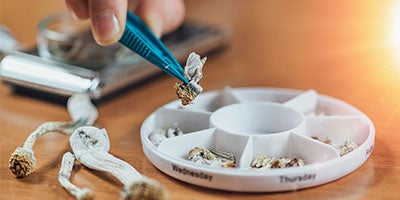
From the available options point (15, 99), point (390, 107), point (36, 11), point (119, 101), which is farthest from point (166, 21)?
point (36, 11)

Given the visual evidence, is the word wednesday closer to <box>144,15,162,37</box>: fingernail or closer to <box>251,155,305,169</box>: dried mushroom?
<box>251,155,305,169</box>: dried mushroom

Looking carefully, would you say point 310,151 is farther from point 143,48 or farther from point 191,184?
point 143,48

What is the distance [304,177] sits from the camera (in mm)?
696

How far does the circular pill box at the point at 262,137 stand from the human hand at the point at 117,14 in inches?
5.6

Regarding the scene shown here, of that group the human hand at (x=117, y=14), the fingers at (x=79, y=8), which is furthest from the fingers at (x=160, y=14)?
the fingers at (x=79, y=8)

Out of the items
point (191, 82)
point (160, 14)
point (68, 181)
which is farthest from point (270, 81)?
point (68, 181)

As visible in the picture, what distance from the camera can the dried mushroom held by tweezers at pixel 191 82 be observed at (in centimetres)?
79

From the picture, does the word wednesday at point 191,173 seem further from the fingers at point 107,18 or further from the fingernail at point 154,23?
the fingernail at point 154,23

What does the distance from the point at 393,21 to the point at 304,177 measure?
0.61 meters

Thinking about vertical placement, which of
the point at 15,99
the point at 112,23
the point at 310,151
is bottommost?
the point at 15,99

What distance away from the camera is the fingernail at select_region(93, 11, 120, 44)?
790mm

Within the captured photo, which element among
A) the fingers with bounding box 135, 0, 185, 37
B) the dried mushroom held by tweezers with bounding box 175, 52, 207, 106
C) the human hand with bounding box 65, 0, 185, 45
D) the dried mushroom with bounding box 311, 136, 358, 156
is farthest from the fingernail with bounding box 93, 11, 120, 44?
the dried mushroom with bounding box 311, 136, 358, 156

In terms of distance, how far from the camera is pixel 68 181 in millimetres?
737

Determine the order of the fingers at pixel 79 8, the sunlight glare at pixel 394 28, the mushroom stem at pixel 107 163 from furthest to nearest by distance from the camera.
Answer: the sunlight glare at pixel 394 28 < the fingers at pixel 79 8 < the mushroom stem at pixel 107 163
